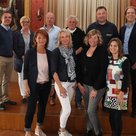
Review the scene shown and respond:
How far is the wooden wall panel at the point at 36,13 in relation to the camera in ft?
21.3

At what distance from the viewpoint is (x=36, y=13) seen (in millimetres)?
6516

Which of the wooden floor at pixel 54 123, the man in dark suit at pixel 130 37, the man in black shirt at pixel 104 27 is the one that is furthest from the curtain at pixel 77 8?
the wooden floor at pixel 54 123

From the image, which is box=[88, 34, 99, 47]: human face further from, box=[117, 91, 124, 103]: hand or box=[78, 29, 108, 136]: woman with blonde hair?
box=[117, 91, 124, 103]: hand

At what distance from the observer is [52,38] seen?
13.7ft

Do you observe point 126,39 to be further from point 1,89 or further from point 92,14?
point 92,14

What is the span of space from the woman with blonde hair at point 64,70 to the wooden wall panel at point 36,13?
316 centimetres

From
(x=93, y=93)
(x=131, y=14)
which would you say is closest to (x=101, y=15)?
(x=131, y=14)

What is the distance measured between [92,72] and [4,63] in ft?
4.73

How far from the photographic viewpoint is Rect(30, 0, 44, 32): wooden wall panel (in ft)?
21.3

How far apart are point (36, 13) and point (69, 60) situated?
3.33 metres

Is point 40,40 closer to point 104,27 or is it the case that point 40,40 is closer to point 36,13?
point 104,27

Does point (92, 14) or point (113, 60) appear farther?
point (92, 14)

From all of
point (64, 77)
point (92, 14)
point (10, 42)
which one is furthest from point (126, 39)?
point (92, 14)

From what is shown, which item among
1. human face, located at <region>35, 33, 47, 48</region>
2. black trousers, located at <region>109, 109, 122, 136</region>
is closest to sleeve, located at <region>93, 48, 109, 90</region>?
black trousers, located at <region>109, 109, 122, 136</region>
